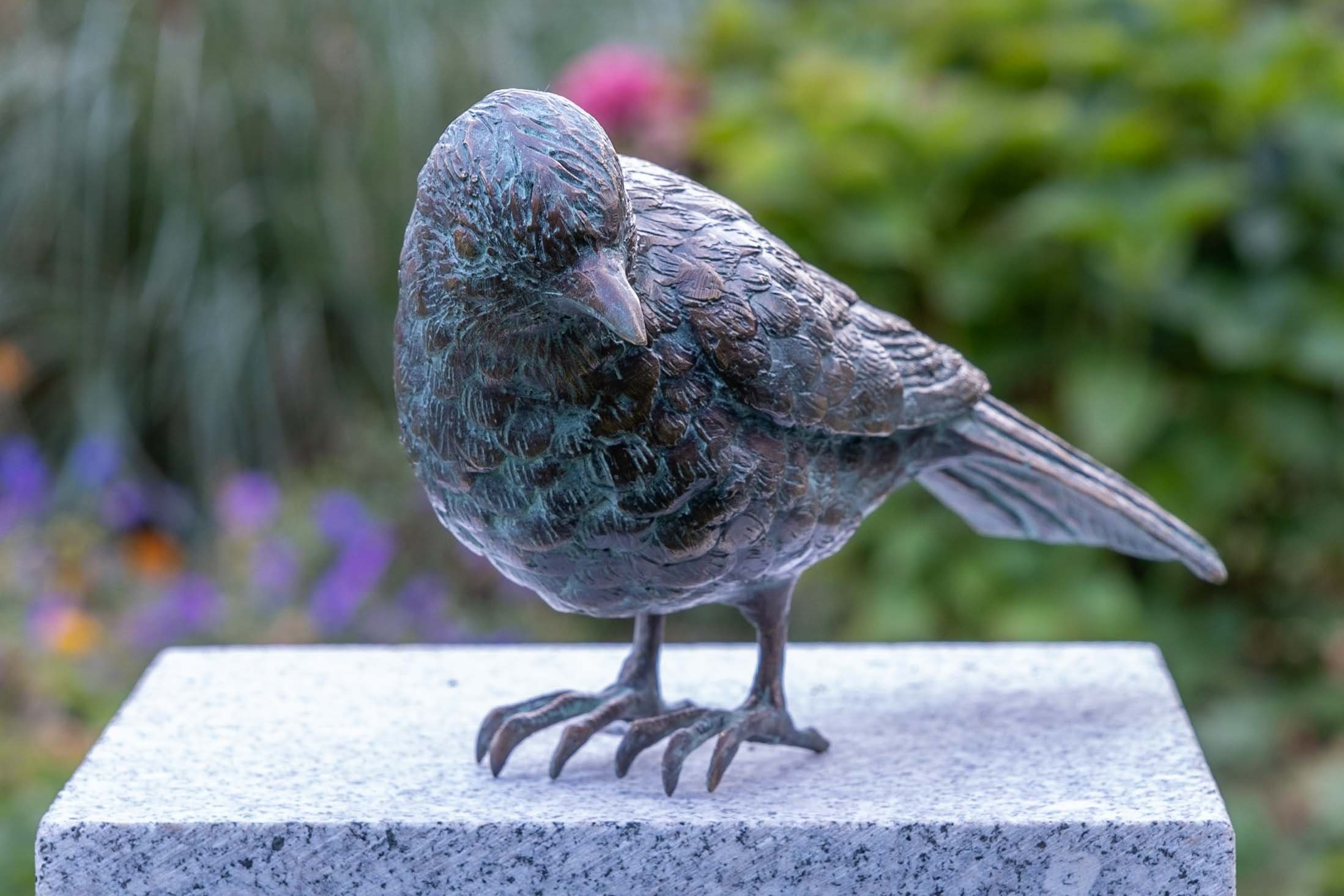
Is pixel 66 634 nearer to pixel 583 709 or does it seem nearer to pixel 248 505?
pixel 248 505

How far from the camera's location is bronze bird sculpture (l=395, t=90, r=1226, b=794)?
1.86 meters

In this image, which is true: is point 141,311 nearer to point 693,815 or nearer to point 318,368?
point 318,368

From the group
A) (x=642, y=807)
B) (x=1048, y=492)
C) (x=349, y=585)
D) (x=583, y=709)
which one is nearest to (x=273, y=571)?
(x=349, y=585)

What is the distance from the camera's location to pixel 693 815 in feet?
6.92

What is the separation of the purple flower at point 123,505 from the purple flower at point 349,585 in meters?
0.76

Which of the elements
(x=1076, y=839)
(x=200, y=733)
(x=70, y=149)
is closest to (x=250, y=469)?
(x=70, y=149)

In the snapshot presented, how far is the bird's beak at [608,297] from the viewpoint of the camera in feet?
5.88

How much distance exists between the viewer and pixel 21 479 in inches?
160

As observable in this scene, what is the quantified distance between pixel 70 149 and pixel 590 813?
12.6 feet

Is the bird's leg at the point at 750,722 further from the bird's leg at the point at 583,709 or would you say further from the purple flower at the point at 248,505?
the purple flower at the point at 248,505

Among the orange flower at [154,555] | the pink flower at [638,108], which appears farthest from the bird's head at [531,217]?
the orange flower at [154,555]

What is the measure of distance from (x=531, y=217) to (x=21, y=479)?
276 cm

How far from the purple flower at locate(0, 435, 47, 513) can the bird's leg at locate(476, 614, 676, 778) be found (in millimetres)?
2188

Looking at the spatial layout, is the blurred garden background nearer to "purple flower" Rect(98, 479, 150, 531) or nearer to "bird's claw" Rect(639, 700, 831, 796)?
"purple flower" Rect(98, 479, 150, 531)
